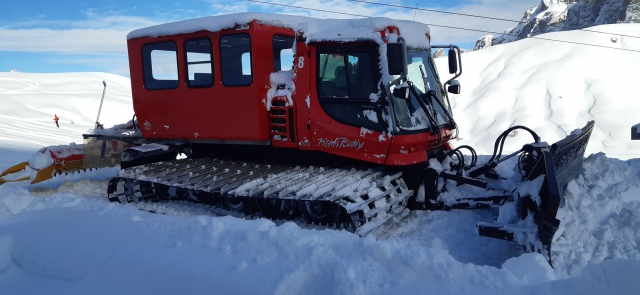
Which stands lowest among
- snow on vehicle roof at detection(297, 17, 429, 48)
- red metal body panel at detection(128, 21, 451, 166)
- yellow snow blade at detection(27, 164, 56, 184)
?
yellow snow blade at detection(27, 164, 56, 184)

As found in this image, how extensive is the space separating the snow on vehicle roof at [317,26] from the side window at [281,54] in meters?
0.21

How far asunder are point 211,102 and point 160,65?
117cm

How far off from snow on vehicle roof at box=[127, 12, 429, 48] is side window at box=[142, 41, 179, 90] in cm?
20

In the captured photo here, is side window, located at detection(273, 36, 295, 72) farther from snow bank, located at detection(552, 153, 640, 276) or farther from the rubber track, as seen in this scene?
snow bank, located at detection(552, 153, 640, 276)

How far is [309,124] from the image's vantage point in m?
6.11

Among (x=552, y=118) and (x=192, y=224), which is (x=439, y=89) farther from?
(x=552, y=118)

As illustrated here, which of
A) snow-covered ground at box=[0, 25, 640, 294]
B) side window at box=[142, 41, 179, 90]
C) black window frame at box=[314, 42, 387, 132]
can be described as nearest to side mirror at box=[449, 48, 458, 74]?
black window frame at box=[314, 42, 387, 132]

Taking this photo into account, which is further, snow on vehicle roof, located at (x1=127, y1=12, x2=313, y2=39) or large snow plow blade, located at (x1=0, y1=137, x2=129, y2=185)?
large snow plow blade, located at (x1=0, y1=137, x2=129, y2=185)

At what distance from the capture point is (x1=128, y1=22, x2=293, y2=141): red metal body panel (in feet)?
20.7

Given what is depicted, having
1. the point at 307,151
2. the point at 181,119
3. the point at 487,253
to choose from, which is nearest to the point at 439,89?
the point at 307,151

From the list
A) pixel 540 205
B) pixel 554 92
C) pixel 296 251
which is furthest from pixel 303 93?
pixel 554 92

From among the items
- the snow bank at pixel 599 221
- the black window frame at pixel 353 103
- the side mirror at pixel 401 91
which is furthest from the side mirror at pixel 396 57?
the snow bank at pixel 599 221

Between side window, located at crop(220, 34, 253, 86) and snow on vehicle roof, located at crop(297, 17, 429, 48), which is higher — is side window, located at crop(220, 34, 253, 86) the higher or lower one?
the lower one

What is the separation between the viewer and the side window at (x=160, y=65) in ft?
22.9
